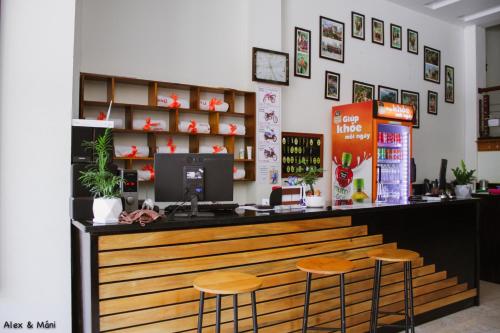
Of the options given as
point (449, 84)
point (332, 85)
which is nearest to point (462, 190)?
point (449, 84)

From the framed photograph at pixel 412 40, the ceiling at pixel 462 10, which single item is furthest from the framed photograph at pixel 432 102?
the ceiling at pixel 462 10

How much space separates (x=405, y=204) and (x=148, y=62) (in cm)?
316

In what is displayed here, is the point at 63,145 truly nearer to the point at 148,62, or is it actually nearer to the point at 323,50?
the point at 148,62

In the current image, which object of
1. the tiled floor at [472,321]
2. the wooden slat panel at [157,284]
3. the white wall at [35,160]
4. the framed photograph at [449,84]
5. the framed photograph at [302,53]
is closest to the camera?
the wooden slat panel at [157,284]

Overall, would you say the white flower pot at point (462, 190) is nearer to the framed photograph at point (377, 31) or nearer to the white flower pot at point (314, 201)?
the framed photograph at point (377, 31)

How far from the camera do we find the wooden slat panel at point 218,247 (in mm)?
2428

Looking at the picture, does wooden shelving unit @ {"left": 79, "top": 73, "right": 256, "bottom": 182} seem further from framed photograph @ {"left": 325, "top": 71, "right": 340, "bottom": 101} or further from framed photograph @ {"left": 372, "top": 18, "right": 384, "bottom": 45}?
framed photograph @ {"left": 372, "top": 18, "right": 384, "bottom": 45}

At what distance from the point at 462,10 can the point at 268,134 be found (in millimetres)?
4526

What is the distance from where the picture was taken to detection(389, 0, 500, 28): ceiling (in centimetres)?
673

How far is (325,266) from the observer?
2.66 metres

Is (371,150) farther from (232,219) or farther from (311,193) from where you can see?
(232,219)

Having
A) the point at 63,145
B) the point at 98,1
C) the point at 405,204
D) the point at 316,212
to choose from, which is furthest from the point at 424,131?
the point at 63,145

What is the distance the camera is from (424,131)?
7316 millimetres

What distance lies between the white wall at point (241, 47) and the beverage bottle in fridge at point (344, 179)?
22 cm
